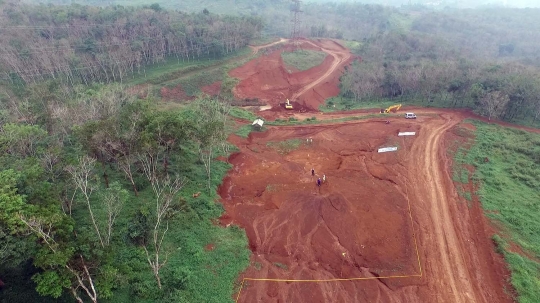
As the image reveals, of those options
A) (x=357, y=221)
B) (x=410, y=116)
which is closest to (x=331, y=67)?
(x=410, y=116)

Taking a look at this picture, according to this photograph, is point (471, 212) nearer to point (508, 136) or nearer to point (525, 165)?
point (525, 165)

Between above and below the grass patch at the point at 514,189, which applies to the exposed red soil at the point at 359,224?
below

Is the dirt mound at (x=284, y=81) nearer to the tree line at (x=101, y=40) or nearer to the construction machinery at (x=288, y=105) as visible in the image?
the construction machinery at (x=288, y=105)

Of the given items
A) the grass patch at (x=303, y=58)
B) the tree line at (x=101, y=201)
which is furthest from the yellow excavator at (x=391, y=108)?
the tree line at (x=101, y=201)

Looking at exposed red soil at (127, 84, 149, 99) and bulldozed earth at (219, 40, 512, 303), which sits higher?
exposed red soil at (127, 84, 149, 99)

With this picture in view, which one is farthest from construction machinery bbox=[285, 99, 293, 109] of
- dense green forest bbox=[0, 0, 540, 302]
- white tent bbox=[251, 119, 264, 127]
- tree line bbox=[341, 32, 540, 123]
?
tree line bbox=[341, 32, 540, 123]

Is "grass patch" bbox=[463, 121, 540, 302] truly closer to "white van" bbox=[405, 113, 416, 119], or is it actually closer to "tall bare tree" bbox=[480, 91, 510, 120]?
"tall bare tree" bbox=[480, 91, 510, 120]

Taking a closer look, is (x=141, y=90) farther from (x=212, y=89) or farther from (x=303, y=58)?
(x=303, y=58)
